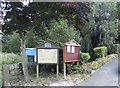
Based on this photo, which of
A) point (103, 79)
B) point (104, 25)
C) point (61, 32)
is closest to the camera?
point (103, 79)

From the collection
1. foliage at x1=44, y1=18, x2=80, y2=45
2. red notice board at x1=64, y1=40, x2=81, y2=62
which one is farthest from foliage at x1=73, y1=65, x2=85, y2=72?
foliage at x1=44, y1=18, x2=80, y2=45

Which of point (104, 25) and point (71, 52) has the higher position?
point (104, 25)

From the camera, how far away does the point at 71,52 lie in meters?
12.2

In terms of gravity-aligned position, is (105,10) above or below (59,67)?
above

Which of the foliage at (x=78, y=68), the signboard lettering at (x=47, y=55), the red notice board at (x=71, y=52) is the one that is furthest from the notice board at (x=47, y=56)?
the foliage at (x=78, y=68)

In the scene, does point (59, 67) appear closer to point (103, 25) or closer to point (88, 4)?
point (88, 4)

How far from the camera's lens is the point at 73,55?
12.5 m

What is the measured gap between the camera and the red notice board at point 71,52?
38.2 ft

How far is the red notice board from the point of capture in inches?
459

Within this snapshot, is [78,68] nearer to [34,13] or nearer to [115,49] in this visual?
[34,13]

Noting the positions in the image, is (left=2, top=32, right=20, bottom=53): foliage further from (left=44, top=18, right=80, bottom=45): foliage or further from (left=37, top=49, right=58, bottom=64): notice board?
(left=37, top=49, right=58, bottom=64): notice board

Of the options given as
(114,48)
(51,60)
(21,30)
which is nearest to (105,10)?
(114,48)

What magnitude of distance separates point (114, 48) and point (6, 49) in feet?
26.1

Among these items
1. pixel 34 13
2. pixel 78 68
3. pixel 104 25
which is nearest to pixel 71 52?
pixel 78 68
